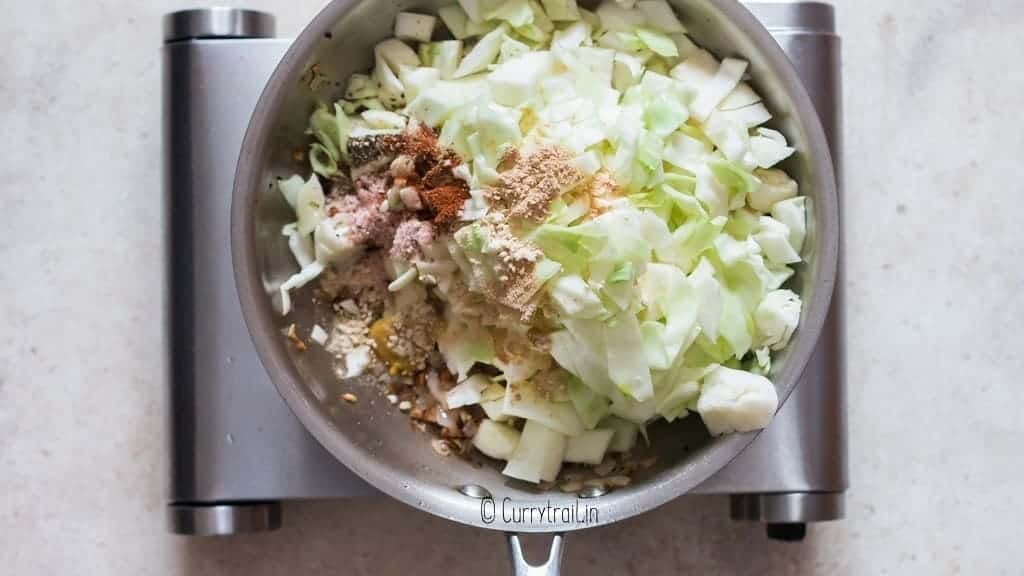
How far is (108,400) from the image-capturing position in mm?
1238

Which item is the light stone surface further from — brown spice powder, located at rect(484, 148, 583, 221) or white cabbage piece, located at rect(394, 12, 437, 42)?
brown spice powder, located at rect(484, 148, 583, 221)

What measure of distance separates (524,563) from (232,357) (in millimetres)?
381

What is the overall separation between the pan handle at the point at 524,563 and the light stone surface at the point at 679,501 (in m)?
0.23

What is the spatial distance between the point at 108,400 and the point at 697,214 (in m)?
0.72

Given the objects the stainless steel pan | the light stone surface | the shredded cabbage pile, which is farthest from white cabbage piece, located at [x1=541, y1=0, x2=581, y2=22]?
the light stone surface

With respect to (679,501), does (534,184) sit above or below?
above

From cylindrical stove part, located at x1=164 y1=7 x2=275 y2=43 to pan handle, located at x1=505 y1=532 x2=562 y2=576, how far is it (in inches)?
23.6

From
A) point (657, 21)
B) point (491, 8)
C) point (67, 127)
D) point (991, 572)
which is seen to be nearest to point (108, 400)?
point (67, 127)

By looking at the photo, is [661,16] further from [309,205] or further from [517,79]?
[309,205]

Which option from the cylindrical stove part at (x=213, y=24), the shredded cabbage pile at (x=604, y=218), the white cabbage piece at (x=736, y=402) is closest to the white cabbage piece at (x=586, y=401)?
the shredded cabbage pile at (x=604, y=218)

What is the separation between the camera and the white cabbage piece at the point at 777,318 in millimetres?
973

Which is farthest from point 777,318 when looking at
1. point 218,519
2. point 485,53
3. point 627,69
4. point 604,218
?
point 218,519

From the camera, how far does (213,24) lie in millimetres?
1130

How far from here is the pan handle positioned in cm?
99
